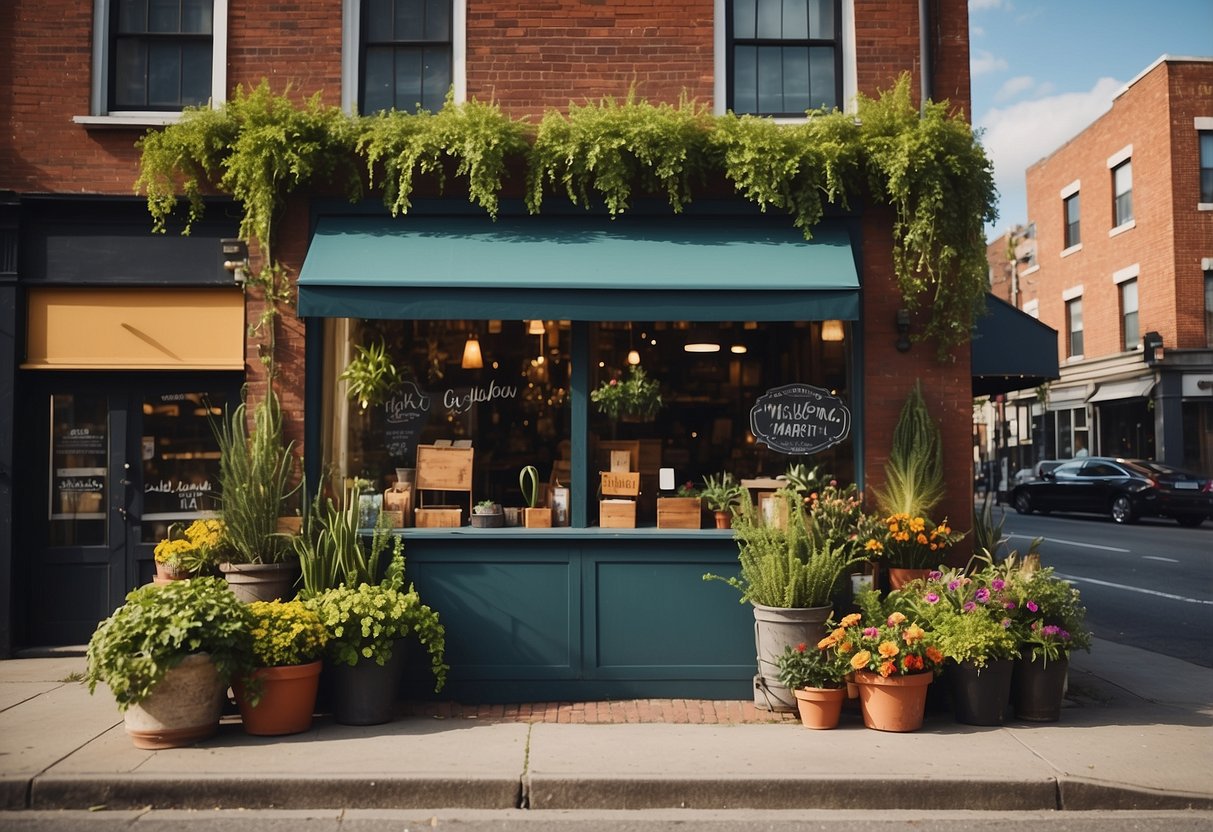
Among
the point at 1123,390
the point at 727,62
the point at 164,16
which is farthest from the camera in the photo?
the point at 1123,390

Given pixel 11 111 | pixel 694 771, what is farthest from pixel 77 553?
pixel 694 771

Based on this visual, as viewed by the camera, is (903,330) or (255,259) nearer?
(903,330)

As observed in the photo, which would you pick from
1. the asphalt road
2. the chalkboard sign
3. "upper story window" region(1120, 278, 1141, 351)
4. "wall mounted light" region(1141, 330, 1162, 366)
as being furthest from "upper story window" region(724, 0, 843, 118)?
"upper story window" region(1120, 278, 1141, 351)

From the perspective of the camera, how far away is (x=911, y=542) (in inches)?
292

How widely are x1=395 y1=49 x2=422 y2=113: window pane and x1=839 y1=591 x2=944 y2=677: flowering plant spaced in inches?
215

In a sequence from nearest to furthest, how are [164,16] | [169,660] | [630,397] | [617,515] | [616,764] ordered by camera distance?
[616,764] → [169,660] → [617,515] → [630,397] → [164,16]

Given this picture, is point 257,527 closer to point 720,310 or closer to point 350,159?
point 350,159

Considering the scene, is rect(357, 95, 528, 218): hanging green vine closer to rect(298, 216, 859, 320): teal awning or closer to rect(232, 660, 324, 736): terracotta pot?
rect(298, 216, 859, 320): teal awning

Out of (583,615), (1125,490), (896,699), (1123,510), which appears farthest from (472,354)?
(1123,510)

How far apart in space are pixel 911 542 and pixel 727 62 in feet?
13.9

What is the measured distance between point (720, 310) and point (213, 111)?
4246 millimetres

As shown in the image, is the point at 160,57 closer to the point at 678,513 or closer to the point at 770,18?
the point at 770,18

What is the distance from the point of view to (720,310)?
7.49 metres

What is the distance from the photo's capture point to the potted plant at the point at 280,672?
21.0 feet
